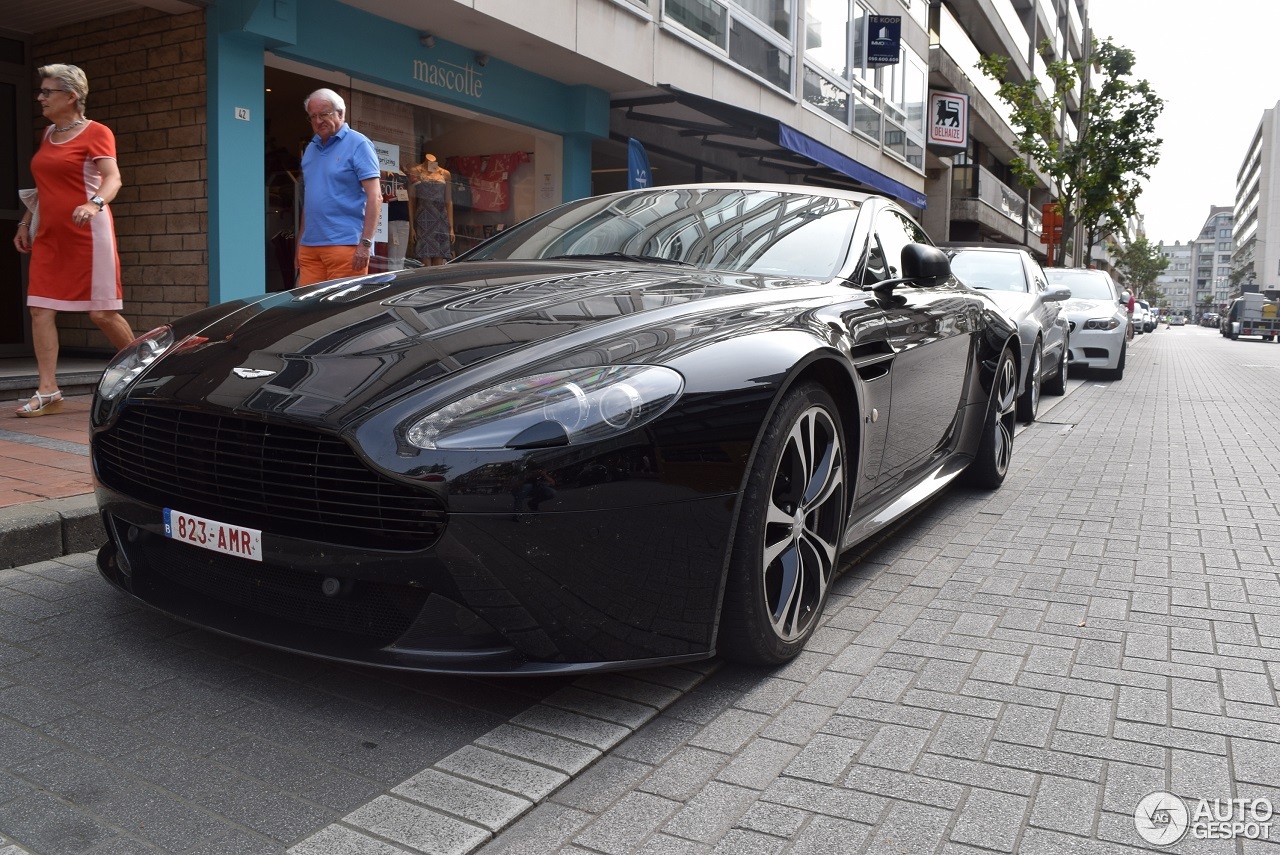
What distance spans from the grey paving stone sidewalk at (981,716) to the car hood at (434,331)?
0.93 meters

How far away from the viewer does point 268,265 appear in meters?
8.86

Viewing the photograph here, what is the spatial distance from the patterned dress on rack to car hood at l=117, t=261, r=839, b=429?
6.96 metres

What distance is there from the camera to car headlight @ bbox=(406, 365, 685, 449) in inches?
88.0

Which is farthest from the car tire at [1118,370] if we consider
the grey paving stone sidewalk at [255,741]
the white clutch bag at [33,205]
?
the grey paving stone sidewalk at [255,741]

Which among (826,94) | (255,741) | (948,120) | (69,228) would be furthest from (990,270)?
(948,120)

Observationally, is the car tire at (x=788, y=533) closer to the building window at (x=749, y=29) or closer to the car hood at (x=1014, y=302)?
the car hood at (x=1014, y=302)

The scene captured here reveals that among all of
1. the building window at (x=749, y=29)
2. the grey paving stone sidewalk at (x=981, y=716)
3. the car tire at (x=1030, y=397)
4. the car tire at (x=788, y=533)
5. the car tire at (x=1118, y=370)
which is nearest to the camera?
the grey paving stone sidewalk at (x=981, y=716)

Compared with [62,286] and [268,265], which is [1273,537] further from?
[268,265]

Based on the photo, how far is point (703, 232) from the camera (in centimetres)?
383

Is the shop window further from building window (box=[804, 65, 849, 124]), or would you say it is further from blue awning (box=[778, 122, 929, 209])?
building window (box=[804, 65, 849, 124])

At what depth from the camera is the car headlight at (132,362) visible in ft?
9.68

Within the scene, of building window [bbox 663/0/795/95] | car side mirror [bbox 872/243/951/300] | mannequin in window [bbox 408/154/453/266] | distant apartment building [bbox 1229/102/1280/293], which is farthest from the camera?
distant apartment building [bbox 1229/102/1280/293]

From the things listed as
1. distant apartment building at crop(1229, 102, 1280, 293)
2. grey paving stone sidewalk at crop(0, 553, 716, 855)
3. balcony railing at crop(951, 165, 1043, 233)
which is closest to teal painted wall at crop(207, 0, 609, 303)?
grey paving stone sidewalk at crop(0, 553, 716, 855)

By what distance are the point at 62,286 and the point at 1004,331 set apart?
5.06 m
